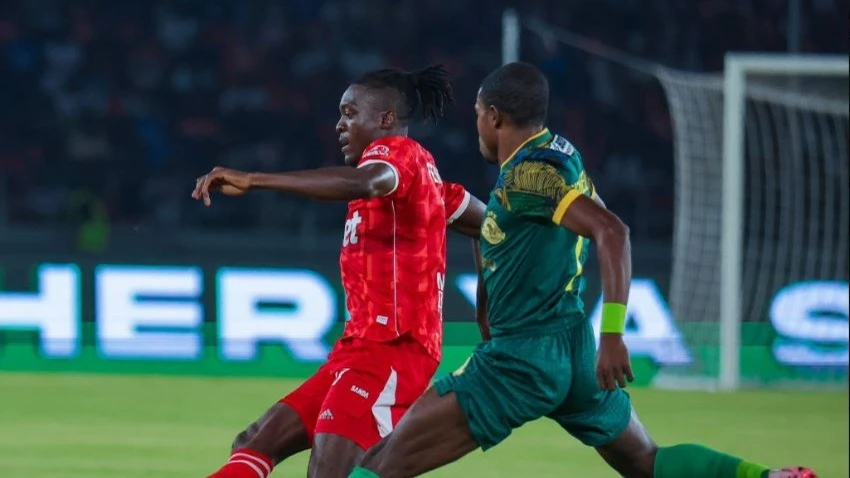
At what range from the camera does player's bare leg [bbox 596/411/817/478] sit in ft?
17.1

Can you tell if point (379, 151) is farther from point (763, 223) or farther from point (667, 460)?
point (763, 223)

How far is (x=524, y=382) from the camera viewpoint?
5.03 meters

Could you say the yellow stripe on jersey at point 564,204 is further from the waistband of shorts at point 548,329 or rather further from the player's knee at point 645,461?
the player's knee at point 645,461

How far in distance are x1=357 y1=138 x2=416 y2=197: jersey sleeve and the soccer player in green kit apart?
41 cm

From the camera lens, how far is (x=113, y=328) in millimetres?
13664

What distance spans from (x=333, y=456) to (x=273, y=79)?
1702 cm

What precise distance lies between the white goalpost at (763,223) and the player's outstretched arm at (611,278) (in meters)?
7.97

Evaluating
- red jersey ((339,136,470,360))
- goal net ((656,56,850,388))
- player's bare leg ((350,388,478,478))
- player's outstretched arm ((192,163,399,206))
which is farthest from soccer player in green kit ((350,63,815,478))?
goal net ((656,56,850,388))

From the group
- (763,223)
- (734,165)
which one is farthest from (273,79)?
(734,165)

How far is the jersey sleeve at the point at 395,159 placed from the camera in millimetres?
5539

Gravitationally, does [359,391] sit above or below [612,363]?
below

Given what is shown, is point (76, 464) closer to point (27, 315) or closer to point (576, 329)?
point (576, 329)

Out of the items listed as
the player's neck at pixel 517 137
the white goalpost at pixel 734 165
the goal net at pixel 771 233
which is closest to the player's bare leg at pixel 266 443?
the player's neck at pixel 517 137

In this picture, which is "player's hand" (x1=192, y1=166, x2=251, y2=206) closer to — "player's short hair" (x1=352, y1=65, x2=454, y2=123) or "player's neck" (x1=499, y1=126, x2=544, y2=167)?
"player's neck" (x1=499, y1=126, x2=544, y2=167)
